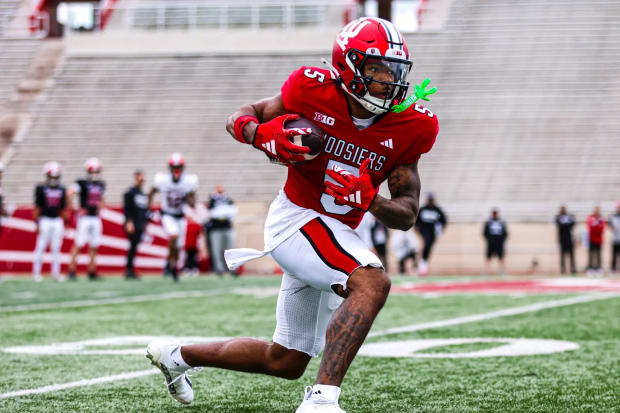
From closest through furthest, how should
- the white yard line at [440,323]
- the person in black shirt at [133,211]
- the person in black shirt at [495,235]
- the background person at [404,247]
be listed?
1. the white yard line at [440,323]
2. the person in black shirt at [133,211]
3. the person in black shirt at [495,235]
4. the background person at [404,247]

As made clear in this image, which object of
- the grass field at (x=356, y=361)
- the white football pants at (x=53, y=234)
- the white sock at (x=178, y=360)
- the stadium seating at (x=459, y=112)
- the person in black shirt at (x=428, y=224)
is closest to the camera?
the white sock at (x=178, y=360)

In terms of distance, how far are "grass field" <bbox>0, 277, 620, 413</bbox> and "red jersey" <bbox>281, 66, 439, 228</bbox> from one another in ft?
2.65

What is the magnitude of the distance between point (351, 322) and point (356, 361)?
2.11 m

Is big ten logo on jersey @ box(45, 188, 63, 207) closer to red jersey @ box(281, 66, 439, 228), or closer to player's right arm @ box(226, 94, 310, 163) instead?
player's right arm @ box(226, 94, 310, 163)

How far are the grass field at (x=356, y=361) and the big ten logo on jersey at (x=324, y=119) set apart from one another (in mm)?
1061

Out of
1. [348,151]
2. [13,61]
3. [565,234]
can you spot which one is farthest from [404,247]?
[348,151]

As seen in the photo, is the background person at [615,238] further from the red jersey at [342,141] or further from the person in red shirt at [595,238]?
the red jersey at [342,141]

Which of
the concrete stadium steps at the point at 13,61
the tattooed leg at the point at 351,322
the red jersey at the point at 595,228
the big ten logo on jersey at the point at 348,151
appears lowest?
the red jersey at the point at 595,228

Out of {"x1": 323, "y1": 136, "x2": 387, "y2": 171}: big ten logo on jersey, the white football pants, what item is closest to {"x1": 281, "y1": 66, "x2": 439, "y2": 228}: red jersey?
{"x1": 323, "y1": 136, "x2": 387, "y2": 171}: big ten logo on jersey

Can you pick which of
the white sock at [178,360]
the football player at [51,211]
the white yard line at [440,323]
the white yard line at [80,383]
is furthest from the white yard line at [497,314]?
the football player at [51,211]

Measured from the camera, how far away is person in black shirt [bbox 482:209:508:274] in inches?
695

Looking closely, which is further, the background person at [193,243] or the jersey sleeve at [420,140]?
the background person at [193,243]

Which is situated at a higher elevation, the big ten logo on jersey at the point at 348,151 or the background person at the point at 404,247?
the big ten logo on jersey at the point at 348,151

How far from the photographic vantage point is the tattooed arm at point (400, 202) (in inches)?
130
